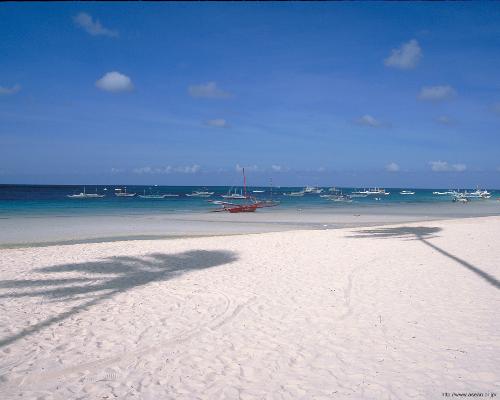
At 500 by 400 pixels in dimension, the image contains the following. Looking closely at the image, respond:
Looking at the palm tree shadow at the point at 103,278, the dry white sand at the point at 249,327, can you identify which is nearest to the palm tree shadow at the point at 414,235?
the dry white sand at the point at 249,327

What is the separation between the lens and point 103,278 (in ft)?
38.5

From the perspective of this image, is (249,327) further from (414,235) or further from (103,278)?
(414,235)

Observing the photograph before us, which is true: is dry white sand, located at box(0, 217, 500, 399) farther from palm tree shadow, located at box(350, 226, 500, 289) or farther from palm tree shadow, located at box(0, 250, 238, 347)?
palm tree shadow, located at box(350, 226, 500, 289)

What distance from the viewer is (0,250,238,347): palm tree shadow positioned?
9.33m

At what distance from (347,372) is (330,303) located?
346 centimetres

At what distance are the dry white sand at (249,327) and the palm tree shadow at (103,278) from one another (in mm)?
61

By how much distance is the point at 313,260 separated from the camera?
14.5 metres

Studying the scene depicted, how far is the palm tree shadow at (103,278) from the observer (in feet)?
30.6

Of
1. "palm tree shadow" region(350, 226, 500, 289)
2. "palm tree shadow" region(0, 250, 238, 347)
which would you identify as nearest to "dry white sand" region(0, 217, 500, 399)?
"palm tree shadow" region(0, 250, 238, 347)

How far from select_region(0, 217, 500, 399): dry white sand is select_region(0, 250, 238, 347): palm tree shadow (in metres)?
0.06

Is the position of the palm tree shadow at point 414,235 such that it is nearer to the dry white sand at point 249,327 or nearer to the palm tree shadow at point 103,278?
the dry white sand at point 249,327

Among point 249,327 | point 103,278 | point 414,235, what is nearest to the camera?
point 249,327

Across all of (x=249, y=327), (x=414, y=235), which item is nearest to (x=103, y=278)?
(x=249, y=327)

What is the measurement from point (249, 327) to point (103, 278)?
6.05 m
